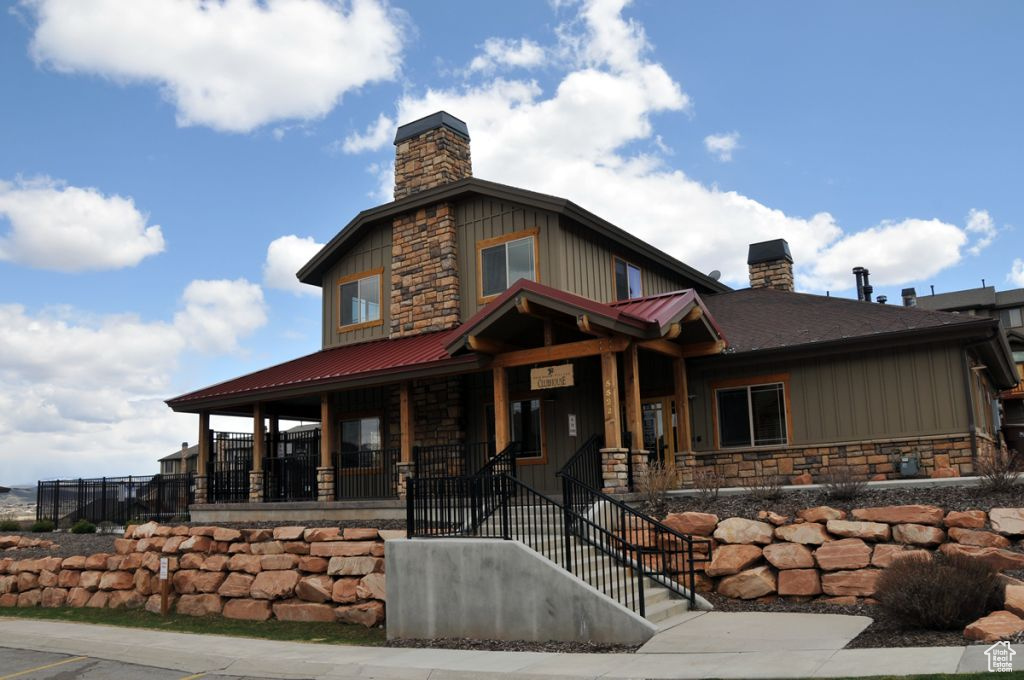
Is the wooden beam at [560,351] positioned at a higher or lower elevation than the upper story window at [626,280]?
lower

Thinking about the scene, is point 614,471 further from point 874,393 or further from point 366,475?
point 366,475

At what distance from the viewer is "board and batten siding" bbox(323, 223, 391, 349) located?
2123 cm

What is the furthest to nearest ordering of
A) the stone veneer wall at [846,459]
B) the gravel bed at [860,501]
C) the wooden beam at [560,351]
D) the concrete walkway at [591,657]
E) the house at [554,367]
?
the house at [554,367], the stone veneer wall at [846,459], the wooden beam at [560,351], the gravel bed at [860,501], the concrete walkway at [591,657]

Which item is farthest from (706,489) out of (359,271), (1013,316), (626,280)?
(1013,316)

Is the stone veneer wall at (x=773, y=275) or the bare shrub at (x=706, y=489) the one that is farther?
the stone veneer wall at (x=773, y=275)

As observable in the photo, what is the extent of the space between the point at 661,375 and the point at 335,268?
9.22m

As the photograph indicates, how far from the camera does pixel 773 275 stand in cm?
2456

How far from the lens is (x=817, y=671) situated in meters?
7.80

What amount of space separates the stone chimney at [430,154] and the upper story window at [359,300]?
2097 millimetres

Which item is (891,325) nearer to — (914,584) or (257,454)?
(914,584)

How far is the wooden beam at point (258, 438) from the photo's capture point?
19.7 m

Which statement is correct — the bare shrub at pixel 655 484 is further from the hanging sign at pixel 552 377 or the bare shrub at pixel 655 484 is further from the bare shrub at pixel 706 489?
the hanging sign at pixel 552 377

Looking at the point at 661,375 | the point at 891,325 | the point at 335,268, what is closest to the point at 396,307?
the point at 335,268

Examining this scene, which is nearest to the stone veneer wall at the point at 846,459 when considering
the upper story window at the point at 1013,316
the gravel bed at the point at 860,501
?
the gravel bed at the point at 860,501
